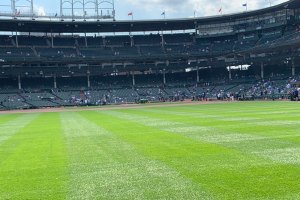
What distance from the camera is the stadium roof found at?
82562 millimetres

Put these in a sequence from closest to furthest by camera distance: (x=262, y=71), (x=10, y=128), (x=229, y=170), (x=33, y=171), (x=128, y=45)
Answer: (x=229, y=170)
(x=33, y=171)
(x=10, y=128)
(x=262, y=71)
(x=128, y=45)

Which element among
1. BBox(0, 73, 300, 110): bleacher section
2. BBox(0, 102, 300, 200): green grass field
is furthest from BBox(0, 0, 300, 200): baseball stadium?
BBox(0, 102, 300, 200): green grass field

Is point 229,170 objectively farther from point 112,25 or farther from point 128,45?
point 128,45

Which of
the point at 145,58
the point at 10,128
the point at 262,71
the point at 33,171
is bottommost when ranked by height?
the point at 10,128

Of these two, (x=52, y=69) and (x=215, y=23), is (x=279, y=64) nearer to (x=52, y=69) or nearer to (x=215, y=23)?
(x=215, y=23)

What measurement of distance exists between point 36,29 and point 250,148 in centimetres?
8301

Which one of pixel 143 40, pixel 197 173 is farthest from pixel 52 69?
pixel 197 173

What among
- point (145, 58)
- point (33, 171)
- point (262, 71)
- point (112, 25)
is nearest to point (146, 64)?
point (145, 58)

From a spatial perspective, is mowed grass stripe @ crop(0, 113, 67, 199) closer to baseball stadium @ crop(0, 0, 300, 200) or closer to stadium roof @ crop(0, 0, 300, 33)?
baseball stadium @ crop(0, 0, 300, 200)

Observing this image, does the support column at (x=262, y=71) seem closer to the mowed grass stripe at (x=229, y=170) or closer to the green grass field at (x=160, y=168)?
the green grass field at (x=160, y=168)

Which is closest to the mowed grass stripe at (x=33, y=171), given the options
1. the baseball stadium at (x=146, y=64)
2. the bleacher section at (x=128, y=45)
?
the baseball stadium at (x=146, y=64)

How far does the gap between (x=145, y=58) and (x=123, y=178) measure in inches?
3171

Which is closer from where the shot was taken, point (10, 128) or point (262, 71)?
point (10, 128)

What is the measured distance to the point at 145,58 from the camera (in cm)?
8869
